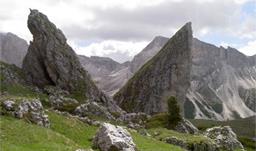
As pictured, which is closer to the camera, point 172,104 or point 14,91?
point 172,104

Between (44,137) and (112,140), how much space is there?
5.93 m

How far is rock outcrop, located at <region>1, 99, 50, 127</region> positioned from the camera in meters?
47.0

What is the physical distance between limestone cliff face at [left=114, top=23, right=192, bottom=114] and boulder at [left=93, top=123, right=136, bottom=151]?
144389 mm

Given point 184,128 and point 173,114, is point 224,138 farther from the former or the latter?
point 173,114

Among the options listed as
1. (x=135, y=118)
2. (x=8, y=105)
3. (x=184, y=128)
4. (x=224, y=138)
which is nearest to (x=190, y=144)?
(x=224, y=138)

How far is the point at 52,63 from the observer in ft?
463

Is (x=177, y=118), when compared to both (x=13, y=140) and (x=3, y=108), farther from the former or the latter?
(x=13, y=140)

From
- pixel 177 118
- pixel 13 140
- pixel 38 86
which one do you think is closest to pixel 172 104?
pixel 177 118

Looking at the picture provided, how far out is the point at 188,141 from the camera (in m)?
68.4

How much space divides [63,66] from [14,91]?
101ft

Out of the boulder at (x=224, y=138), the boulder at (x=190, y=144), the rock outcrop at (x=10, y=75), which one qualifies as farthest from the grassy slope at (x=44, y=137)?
the rock outcrop at (x=10, y=75)

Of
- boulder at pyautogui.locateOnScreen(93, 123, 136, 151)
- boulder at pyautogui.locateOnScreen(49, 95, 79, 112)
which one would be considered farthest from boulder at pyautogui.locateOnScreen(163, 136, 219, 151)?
boulder at pyautogui.locateOnScreen(49, 95, 79, 112)

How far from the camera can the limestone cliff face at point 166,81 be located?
191m

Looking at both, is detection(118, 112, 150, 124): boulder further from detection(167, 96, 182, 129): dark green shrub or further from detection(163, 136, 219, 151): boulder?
detection(163, 136, 219, 151): boulder
